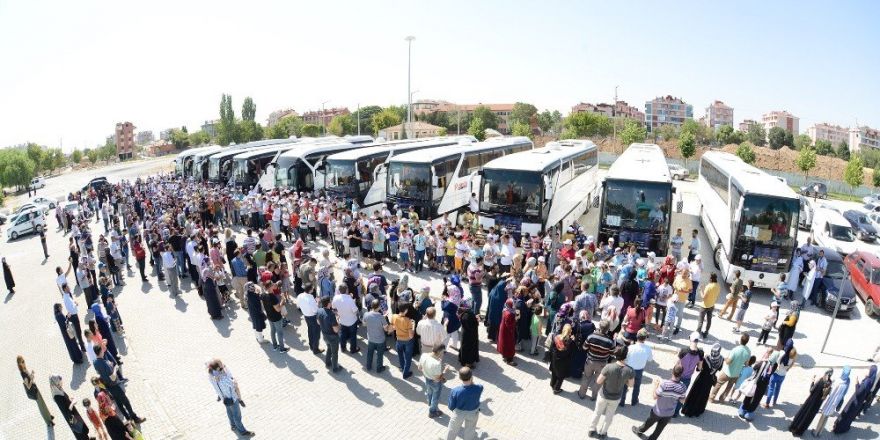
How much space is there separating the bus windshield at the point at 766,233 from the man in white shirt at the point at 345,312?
10.7 metres

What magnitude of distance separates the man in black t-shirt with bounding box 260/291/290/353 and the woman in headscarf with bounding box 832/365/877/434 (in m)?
10.1

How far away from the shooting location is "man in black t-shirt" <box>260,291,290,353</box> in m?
9.32

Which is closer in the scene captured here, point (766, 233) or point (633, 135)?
point (766, 233)

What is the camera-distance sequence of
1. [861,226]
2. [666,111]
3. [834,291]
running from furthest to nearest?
[666,111], [861,226], [834,291]

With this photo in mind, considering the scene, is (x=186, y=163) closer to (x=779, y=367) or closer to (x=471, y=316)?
(x=471, y=316)

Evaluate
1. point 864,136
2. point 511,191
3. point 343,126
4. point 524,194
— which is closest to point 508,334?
point 524,194

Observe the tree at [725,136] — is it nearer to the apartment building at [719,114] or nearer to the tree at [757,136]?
the tree at [757,136]

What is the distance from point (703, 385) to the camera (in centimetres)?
760

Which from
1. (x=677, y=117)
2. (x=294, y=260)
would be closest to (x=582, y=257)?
(x=294, y=260)

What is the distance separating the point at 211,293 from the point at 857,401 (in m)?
13.0

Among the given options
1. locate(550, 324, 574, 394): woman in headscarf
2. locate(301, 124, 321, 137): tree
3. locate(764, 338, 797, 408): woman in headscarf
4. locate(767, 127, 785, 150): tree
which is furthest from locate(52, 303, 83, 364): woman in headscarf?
locate(767, 127, 785, 150): tree

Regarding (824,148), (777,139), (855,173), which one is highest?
(777,139)

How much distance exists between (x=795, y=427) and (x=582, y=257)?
5.39 metres

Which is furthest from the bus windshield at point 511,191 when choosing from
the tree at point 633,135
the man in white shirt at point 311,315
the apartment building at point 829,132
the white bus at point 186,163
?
the apartment building at point 829,132
